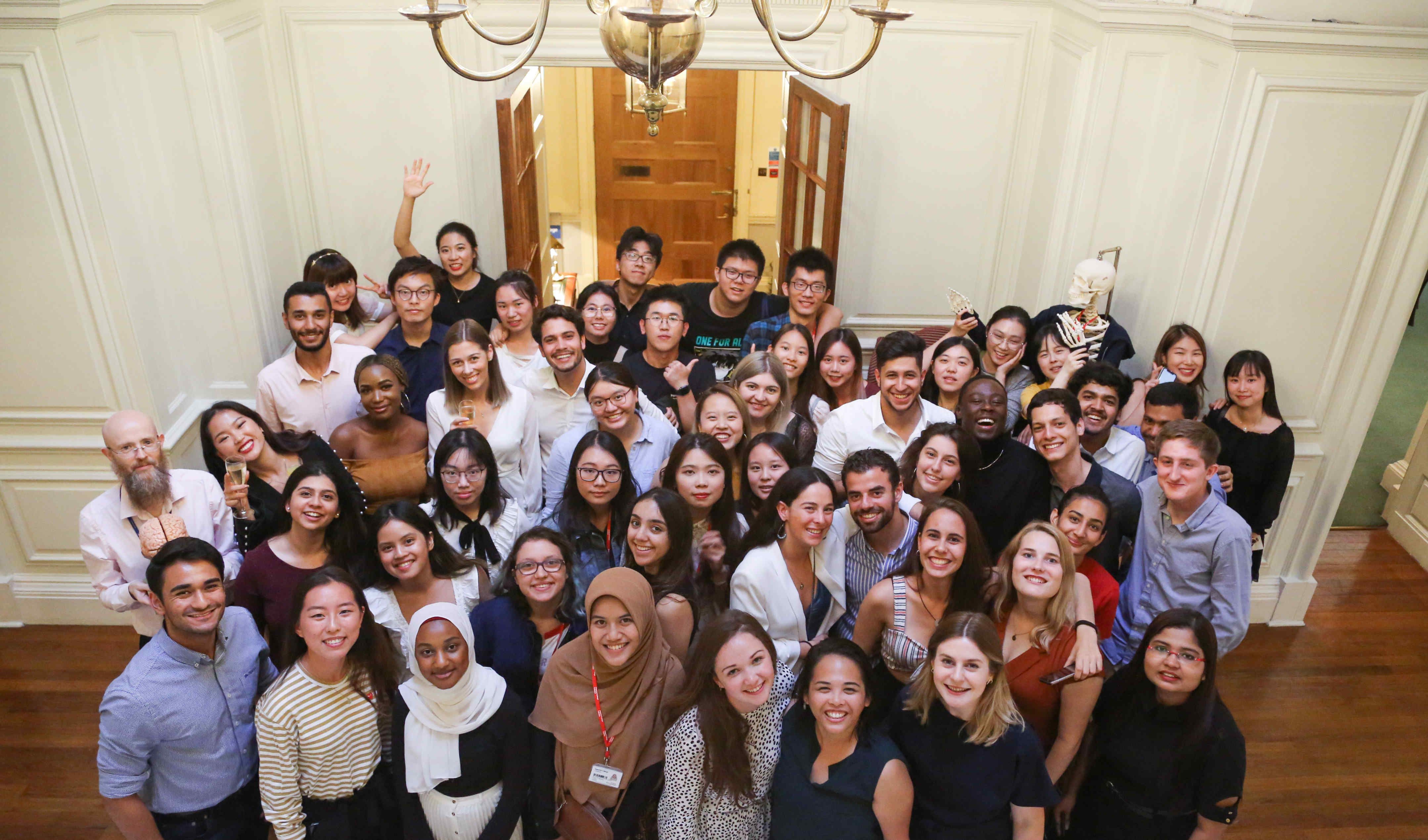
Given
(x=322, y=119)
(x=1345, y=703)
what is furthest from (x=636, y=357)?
(x=1345, y=703)

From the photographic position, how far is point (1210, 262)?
4.41 m

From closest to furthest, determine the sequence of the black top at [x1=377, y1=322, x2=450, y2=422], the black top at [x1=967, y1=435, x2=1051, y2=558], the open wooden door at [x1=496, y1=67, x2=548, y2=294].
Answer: the black top at [x1=967, y1=435, x2=1051, y2=558], the black top at [x1=377, y1=322, x2=450, y2=422], the open wooden door at [x1=496, y1=67, x2=548, y2=294]

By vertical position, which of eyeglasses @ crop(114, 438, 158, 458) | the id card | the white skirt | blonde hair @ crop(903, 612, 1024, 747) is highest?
eyeglasses @ crop(114, 438, 158, 458)

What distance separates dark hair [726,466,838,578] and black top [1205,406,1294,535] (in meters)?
1.93

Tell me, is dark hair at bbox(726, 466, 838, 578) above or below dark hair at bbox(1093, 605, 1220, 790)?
above

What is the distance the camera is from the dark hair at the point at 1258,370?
13.6 feet

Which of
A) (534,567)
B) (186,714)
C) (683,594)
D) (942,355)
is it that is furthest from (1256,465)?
(186,714)

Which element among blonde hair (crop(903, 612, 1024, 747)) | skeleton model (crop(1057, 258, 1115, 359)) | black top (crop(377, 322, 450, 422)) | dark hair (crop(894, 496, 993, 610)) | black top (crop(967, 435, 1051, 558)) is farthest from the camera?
skeleton model (crop(1057, 258, 1115, 359))

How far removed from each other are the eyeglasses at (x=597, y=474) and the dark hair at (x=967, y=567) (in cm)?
105

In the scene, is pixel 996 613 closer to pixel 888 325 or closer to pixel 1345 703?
pixel 1345 703

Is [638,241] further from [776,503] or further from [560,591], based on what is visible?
[560,591]

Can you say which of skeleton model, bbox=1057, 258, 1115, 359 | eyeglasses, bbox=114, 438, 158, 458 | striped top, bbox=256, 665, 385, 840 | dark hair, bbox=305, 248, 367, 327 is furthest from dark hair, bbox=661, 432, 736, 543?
dark hair, bbox=305, 248, 367, 327

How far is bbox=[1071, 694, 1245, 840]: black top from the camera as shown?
288 cm

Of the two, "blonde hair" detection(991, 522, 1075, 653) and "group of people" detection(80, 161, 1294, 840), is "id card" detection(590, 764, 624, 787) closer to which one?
"group of people" detection(80, 161, 1294, 840)
